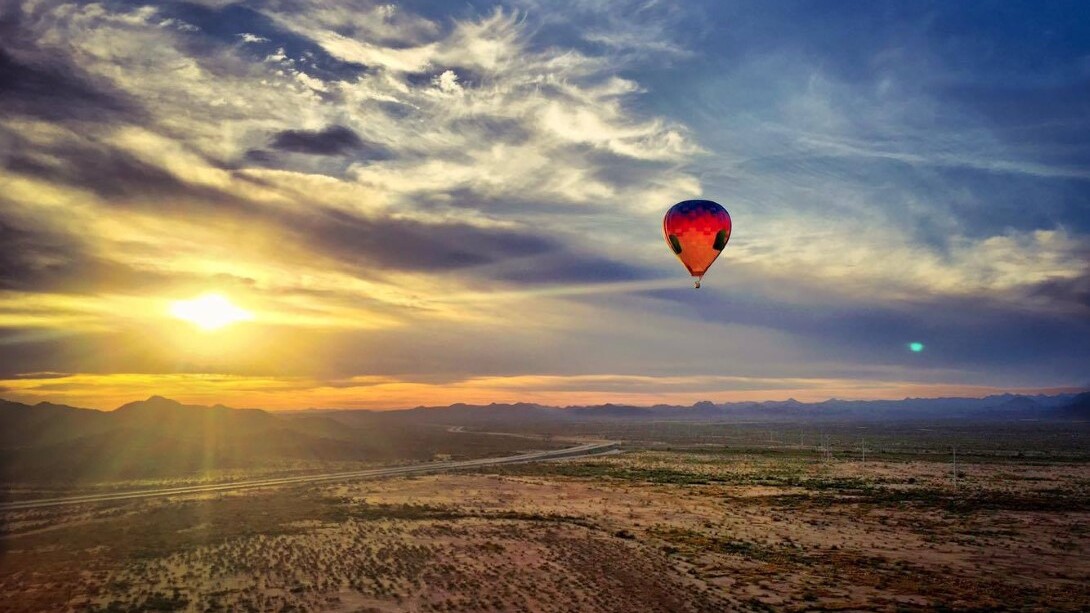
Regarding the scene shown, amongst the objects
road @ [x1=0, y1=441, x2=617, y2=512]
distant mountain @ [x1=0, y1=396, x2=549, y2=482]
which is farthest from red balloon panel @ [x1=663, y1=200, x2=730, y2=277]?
distant mountain @ [x1=0, y1=396, x2=549, y2=482]

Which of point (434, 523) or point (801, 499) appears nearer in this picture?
point (434, 523)

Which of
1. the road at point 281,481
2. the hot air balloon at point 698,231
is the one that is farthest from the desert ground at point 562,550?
the hot air balloon at point 698,231

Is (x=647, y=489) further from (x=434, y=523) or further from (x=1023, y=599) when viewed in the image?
(x=1023, y=599)

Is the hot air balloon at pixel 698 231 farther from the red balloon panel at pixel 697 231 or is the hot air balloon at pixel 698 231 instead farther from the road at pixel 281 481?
the road at pixel 281 481

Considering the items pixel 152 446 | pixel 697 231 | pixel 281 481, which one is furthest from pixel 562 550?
pixel 152 446

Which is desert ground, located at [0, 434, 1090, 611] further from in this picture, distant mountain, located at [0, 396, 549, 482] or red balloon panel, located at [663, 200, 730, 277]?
distant mountain, located at [0, 396, 549, 482]

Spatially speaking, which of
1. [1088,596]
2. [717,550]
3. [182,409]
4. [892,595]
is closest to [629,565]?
[717,550]
